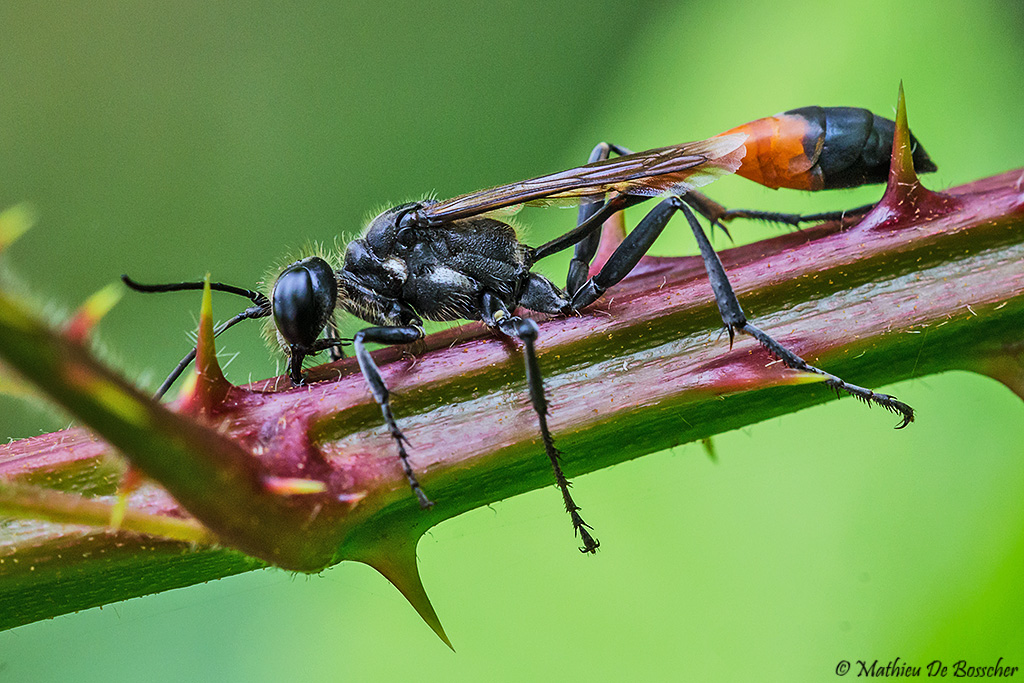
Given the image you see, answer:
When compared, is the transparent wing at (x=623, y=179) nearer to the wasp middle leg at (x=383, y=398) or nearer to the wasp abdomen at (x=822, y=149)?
the wasp abdomen at (x=822, y=149)

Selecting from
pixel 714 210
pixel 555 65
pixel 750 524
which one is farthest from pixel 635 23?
pixel 750 524

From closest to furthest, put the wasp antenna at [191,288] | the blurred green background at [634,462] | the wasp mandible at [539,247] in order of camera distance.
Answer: the blurred green background at [634,462] < the wasp antenna at [191,288] < the wasp mandible at [539,247]

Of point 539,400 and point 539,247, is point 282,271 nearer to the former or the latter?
point 539,247

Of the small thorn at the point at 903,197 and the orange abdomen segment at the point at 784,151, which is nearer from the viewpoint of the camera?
the small thorn at the point at 903,197

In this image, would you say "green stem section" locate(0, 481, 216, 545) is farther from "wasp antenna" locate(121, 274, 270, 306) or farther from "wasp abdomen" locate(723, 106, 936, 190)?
"wasp abdomen" locate(723, 106, 936, 190)

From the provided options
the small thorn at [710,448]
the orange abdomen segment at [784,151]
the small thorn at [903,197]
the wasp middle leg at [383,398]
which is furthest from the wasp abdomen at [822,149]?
the wasp middle leg at [383,398]

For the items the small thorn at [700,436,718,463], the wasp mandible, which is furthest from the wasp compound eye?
the small thorn at [700,436,718,463]

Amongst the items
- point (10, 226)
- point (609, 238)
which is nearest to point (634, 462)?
point (609, 238)
